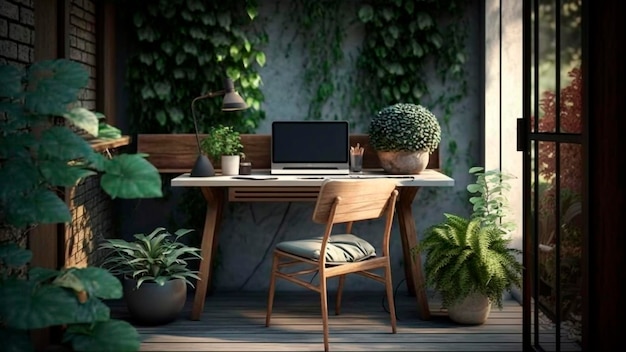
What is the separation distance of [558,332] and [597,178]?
0.76 m

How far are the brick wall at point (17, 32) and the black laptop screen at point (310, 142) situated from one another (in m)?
1.80

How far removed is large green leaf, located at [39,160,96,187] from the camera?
3.09 meters

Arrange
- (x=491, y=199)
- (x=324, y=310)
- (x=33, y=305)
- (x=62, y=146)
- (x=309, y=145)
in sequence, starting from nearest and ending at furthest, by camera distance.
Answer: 1. (x=33, y=305)
2. (x=62, y=146)
3. (x=324, y=310)
4. (x=491, y=199)
5. (x=309, y=145)

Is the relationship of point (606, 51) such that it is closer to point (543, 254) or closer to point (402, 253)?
point (543, 254)

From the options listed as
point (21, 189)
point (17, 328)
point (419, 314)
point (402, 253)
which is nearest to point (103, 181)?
point (21, 189)

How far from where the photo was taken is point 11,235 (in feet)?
12.3

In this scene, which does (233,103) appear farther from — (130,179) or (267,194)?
(130,179)

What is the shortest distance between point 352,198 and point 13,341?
1834 millimetres

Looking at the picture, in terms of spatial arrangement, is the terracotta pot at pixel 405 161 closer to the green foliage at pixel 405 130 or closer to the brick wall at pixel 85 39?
the green foliage at pixel 405 130

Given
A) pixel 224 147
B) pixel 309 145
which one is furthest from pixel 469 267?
pixel 224 147

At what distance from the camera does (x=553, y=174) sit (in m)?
3.71

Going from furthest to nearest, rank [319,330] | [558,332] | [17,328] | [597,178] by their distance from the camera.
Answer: [319,330] < [558,332] < [597,178] < [17,328]

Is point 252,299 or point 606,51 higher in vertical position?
point 606,51

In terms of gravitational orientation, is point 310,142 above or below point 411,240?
above
